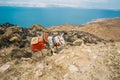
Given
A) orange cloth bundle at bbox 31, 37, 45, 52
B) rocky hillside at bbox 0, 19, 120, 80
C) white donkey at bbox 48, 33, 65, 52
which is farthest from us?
orange cloth bundle at bbox 31, 37, 45, 52

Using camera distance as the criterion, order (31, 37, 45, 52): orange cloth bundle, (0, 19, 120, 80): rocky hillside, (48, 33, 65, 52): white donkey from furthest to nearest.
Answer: (31, 37, 45, 52): orange cloth bundle
(48, 33, 65, 52): white donkey
(0, 19, 120, 80): rocky hillside

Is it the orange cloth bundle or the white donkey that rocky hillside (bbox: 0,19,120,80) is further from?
the orange cloth bundle

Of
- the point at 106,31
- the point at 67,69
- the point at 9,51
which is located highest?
the point at 67,69

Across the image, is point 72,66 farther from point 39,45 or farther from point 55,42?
point 39,45

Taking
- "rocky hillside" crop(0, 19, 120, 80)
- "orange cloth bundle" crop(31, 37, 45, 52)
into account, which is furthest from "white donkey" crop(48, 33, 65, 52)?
"orange cloth bundle" crop(31, 37, 45, 52)

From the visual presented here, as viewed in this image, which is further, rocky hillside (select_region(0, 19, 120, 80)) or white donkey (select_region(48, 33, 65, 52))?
white donkey (select_region(48, 33, 65, 52))

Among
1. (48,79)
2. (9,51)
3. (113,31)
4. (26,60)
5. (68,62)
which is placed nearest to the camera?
(48,79)

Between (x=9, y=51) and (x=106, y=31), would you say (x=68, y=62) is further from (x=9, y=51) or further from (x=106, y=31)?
(x=106, y=31)

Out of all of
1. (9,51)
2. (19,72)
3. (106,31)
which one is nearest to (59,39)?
(19,72)

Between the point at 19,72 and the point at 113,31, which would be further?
the point at 113,31

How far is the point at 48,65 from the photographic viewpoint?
7.99 metres

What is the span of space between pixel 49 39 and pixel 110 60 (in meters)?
2.93

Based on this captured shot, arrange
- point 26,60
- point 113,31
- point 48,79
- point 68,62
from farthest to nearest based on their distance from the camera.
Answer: point 113,31, point 26,60, point 68,62, point 48,79

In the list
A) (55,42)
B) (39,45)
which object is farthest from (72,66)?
(39,45)
